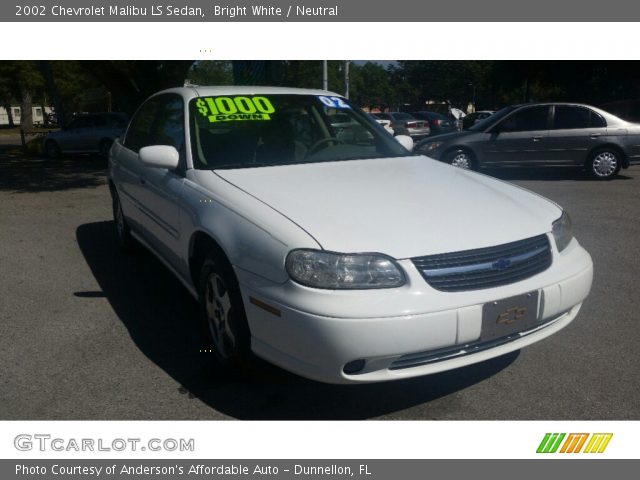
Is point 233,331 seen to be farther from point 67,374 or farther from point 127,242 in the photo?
point 127,242

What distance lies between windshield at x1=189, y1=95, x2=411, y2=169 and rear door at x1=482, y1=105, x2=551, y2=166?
24.2 ft

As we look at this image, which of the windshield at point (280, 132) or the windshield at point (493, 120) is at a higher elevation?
the windshield at point (280, 132)

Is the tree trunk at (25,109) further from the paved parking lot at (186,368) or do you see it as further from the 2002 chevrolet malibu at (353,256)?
the 2002 chevrolet malibu at (353,256)

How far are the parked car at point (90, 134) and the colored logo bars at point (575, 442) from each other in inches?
689

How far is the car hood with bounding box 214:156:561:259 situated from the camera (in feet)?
9.21

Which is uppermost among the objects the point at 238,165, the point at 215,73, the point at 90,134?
the point at 215,73

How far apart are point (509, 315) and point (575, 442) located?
2.24 ft

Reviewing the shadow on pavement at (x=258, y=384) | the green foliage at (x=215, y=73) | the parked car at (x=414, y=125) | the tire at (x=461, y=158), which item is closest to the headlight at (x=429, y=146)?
the tire at (x=461, y=158)

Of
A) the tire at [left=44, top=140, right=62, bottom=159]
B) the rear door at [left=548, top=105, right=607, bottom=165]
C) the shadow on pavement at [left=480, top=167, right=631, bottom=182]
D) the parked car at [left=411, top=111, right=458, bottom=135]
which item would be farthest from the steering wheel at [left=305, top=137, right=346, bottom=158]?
the parked car at [left=411, top=111, right=458, bottom=135]

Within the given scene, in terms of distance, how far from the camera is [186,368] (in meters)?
3.57

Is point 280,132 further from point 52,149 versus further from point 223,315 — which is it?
point 52,149

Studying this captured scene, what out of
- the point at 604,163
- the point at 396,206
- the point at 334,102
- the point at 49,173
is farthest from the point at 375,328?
the point at 49,173

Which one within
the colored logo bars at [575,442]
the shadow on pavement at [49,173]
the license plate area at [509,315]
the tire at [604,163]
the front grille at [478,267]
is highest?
the front grille at [478,267]

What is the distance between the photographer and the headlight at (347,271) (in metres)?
2.68
